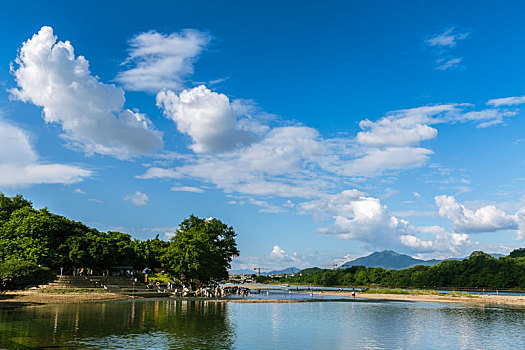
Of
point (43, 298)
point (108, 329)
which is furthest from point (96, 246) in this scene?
point (108, 329)

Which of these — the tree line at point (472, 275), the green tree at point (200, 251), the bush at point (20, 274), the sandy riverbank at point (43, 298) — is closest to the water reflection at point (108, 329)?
the sandy riverbank at point (43, 298)

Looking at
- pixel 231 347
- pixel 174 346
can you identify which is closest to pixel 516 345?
pixel 231 347

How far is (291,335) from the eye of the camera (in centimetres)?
3866

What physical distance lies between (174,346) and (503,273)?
15403cm

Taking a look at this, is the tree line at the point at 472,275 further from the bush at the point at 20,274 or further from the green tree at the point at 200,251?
the bush at the point at 20,274

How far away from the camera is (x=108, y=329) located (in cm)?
3681

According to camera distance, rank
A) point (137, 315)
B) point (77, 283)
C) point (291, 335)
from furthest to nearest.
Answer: point (77, 283) < point (137, 315) < point (291, 335)

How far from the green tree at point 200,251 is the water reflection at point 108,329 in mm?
43547

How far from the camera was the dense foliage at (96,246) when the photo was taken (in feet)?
245

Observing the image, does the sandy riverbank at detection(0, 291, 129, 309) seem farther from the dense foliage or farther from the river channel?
the dense foliage

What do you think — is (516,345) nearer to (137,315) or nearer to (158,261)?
(137,315)

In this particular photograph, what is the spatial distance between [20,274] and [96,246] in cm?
1853

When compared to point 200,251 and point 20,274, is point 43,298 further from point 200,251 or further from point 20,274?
point 200,251

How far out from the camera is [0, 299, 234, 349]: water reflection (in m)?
30.0
